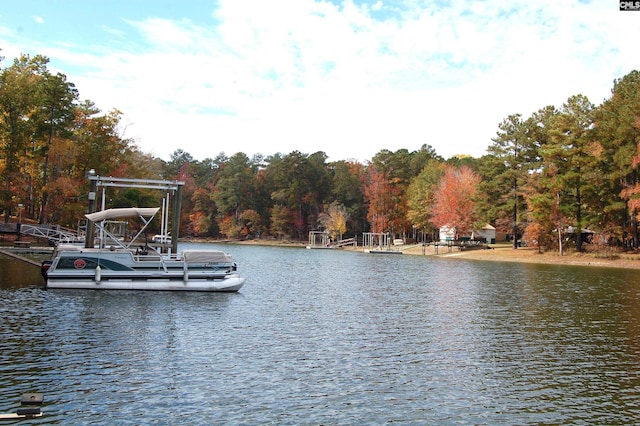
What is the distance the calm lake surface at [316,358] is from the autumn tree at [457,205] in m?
58.1

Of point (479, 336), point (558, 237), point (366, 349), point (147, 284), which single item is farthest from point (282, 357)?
point (558, 237)

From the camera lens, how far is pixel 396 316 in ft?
85.5

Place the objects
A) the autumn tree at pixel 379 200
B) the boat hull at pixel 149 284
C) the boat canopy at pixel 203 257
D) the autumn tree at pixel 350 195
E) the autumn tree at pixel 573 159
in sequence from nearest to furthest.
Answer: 1. the boat hull at pixel 149 284
2. the boat canopy at pixel 203 257
3. the autumn tree at pixel 573 159
4. the autumn tree at pixel 379 200
5. the autumn tree at pixel 350 195

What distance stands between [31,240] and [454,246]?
2460 inches

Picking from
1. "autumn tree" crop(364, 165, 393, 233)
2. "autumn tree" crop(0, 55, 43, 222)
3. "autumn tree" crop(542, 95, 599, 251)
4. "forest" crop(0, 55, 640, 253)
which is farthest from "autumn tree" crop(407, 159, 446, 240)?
"autumn tree" crop(0, 55, 43, 222)

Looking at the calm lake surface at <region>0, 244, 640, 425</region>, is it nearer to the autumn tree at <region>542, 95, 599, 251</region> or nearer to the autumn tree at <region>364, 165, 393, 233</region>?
the autumn tree at <region>542, 95, 599, 251</region>

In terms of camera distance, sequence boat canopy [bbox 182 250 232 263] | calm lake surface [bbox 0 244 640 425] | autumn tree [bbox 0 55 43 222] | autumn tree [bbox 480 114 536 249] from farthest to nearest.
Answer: autumn tree [bbox 480 114 536 249]
autumn tree [bbox 0 55 43 222]
boat canopy [bbox 182 250 232 263]
calm lake surface [bbox 0 244 640 425]

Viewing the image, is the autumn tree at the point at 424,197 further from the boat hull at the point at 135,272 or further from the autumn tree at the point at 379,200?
the boat hull at the point at 135,272

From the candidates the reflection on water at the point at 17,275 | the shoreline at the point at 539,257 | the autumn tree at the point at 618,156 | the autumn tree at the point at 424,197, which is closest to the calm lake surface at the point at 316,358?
the reflection on water at the point at 17,275

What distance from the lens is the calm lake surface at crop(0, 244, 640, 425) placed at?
510 inches

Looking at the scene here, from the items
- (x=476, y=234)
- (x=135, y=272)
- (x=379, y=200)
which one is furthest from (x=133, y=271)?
(x=379, y=200)

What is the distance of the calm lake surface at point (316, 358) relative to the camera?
1295cm

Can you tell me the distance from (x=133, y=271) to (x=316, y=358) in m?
17.3

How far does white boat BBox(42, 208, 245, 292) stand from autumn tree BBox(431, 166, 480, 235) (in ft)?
204
